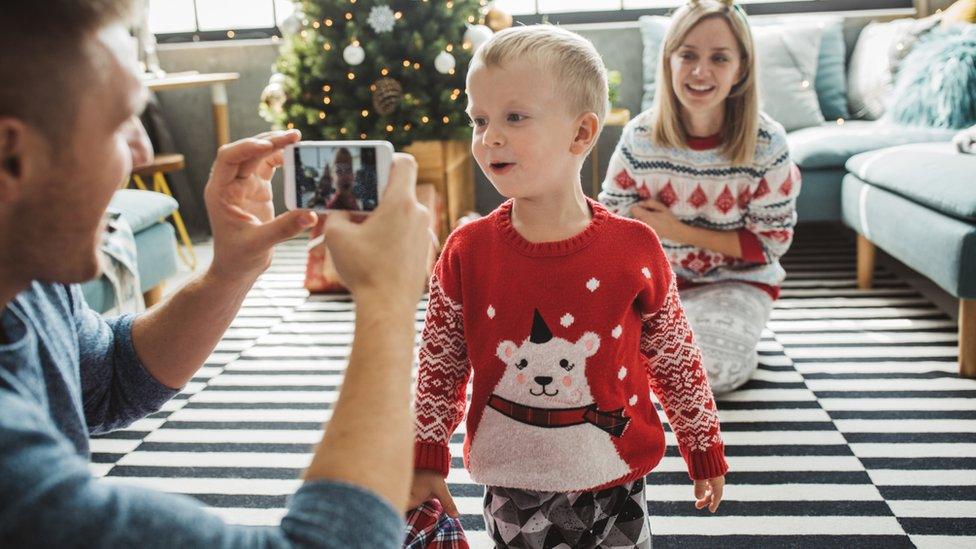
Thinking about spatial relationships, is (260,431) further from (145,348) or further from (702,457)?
(702,457)

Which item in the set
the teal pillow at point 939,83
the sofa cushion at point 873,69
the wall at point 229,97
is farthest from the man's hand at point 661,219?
the wall at point 229,97

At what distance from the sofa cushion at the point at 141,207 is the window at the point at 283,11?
1860mm

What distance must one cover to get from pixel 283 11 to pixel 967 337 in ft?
12.1

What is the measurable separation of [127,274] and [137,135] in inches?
62.0

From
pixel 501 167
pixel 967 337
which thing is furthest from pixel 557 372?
pixel 967 337

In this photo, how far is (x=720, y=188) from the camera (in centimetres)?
212

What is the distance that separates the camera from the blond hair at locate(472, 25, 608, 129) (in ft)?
3.49

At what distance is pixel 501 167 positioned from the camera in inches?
42.7

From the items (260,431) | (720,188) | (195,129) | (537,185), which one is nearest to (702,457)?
(537,185)

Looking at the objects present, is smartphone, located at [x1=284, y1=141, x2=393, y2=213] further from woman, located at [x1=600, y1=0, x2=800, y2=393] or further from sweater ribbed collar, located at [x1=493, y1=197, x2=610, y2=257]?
woman, located at [x1=600, y1=0, x2=800, y2=393]

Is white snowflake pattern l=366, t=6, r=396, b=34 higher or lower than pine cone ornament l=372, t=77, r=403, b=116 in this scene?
higher

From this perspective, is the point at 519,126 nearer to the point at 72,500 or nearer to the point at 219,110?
the point at 72,500

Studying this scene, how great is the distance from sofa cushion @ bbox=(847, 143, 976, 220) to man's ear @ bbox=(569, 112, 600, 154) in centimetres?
146

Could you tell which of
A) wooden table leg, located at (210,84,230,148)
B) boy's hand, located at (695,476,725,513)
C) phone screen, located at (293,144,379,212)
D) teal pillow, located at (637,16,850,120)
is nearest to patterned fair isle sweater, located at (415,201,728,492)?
boy's hand, located at (695,476,725,513)
